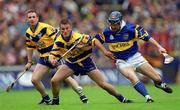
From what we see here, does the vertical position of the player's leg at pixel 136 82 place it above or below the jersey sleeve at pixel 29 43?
below

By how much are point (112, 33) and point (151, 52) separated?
12.1 meters

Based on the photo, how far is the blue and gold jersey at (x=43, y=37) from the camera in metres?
17.7

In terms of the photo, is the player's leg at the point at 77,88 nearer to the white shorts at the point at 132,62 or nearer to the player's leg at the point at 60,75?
the player's leg at the point at 60,75

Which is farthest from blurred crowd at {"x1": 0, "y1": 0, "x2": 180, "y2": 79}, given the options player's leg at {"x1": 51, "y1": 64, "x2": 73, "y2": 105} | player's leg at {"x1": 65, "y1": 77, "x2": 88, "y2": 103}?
player's leg at {"x1": 51, "y1": 64, "x2": 73, "y2": 105}

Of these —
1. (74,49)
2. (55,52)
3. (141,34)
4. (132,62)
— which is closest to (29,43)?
(55,52)

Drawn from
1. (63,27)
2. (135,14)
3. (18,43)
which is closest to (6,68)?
(18,43)

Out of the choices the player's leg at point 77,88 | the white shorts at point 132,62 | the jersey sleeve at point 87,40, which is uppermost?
the jersey sleeve at point 87,40

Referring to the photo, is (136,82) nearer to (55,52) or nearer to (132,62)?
(132,62)

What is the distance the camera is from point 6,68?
27.2 meters

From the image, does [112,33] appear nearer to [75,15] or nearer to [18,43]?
[18,43]

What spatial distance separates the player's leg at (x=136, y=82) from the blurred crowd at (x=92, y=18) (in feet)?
35.9

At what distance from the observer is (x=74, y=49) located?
659 inches

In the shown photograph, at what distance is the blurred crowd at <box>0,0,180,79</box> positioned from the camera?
28.0m

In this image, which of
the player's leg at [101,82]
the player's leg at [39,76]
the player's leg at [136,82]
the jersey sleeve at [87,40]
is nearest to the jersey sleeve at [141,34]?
the player's leg at [136,82]
